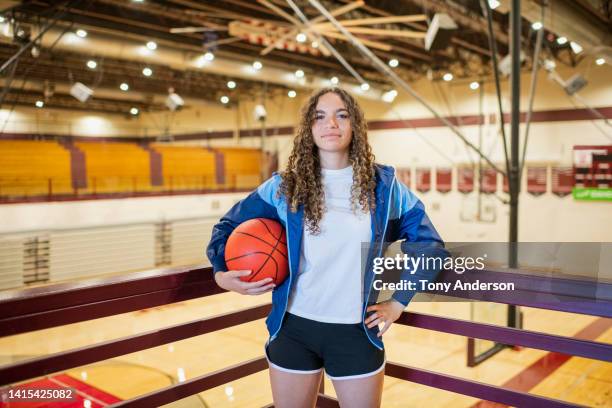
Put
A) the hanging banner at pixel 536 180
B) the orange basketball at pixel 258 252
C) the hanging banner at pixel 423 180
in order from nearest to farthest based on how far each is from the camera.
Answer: the orange basketball at pixel 258 252 → the hanging banner at pixel 536 180 → the hanging banner at pixel 423 180

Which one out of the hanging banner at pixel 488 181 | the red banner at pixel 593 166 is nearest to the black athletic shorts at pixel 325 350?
the red banner at pixel 593 166

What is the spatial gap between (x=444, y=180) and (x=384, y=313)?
38.1 ft

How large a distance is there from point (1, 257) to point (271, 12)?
20.6ft

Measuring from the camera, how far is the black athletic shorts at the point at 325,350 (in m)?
1.74

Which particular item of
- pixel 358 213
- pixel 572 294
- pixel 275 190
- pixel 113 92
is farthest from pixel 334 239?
pixel 113 92

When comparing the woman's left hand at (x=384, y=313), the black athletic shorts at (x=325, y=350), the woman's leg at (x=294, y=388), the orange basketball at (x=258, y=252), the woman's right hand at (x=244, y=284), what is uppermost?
the orange basketball at (x=258, y=252)

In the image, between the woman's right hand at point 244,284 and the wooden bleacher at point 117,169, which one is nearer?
the woman's right hand at point 244,284

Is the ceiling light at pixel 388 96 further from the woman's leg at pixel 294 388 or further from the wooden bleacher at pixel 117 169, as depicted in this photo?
the woman's leg at pixel 294 388

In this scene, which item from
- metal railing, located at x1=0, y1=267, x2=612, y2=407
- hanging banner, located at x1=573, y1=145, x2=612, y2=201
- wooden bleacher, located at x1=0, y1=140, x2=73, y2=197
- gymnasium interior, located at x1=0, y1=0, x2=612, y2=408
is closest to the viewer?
metal railing, located at x1=0, y1=267, x2=612, y2=407

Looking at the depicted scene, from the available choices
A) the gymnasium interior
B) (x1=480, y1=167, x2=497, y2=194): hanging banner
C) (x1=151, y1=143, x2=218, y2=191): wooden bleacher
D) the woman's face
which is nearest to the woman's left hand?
the gymnasium interior

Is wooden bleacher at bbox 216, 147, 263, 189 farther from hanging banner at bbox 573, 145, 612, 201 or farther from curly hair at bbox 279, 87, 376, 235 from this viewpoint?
curly hair at bbox 279, 87, 376, 235

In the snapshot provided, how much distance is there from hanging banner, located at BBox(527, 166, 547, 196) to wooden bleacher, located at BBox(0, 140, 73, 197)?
32.0 ft

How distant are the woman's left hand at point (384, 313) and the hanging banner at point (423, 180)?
11.7 metres

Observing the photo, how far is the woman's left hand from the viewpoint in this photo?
1738 mm
